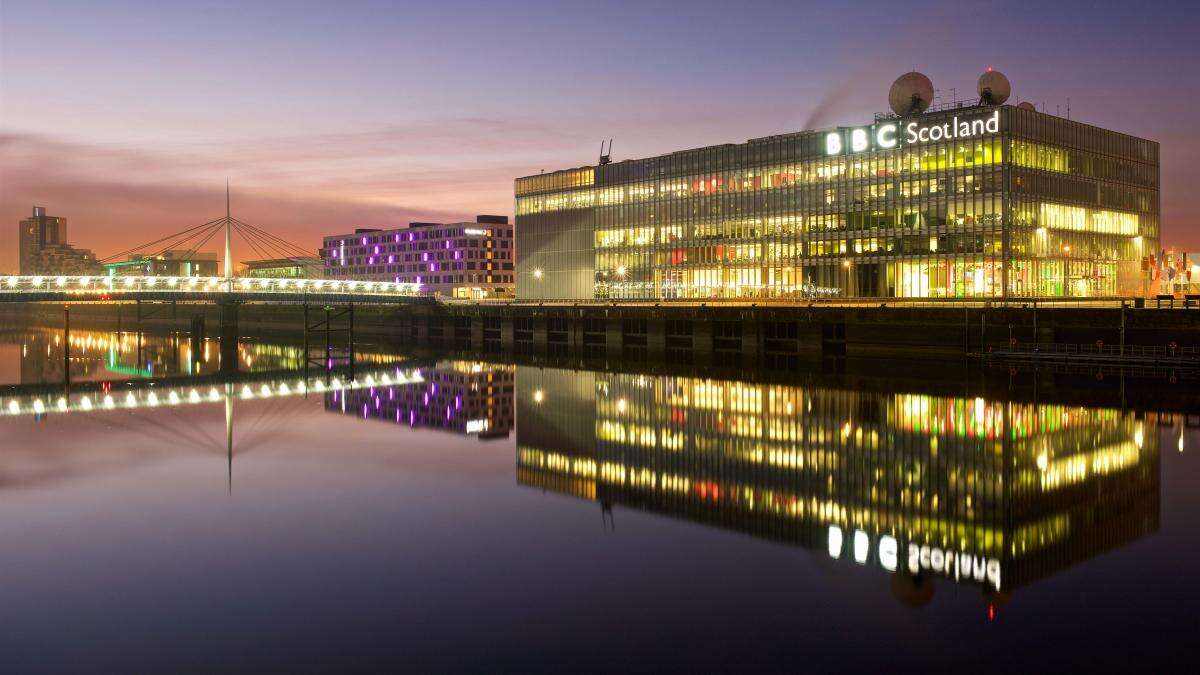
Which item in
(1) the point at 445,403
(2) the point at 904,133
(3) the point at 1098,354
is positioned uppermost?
(2) the point at 904,133

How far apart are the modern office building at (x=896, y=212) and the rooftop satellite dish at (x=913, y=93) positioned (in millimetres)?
289

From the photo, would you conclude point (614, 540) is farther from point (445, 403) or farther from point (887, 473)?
point (445, 403)

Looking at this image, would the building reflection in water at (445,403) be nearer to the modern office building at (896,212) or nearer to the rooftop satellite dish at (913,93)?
the modern office building at (896,212)

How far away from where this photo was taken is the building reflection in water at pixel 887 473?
63.0ft

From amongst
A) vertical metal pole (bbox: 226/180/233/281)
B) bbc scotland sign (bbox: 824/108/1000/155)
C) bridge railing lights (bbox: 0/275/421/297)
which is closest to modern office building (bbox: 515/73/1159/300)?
bbc scotland sign (bbox: 824/108/1000/155)

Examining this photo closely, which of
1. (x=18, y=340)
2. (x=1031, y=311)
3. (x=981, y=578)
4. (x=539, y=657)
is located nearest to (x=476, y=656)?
(x=539, y=657)

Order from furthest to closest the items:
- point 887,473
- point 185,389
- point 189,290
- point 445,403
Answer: point 189,290 < point 185,389 < point 445,403 < point 887,473

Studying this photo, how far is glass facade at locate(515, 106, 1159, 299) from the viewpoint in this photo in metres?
89.2

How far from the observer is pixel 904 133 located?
94688mm

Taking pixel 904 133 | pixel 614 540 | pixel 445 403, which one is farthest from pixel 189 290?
pixel 614 540

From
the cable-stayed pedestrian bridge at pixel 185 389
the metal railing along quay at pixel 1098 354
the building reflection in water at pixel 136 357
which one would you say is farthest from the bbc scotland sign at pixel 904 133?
the building reflection in water at pixel 136 357

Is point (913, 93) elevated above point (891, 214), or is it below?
above

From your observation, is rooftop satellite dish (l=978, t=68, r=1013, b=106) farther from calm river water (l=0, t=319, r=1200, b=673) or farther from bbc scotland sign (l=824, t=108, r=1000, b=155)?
calm river water (l=0, t=319, r=1200, b=673)

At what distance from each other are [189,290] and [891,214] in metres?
69.6
